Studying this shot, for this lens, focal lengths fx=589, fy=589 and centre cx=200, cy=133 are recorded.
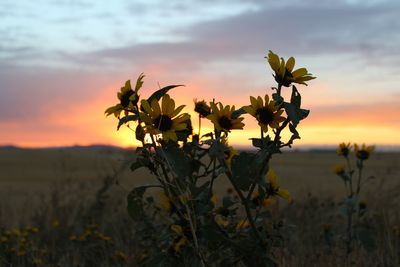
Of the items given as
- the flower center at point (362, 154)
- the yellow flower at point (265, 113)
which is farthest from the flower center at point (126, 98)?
the flower center at point (362, 154)

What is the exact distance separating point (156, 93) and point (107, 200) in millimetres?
5208

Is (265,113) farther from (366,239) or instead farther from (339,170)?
(339,170)

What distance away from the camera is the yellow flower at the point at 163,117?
2.73 meters

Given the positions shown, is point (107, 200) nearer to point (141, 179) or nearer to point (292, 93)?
point (292, 93)

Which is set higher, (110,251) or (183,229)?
(183,229)

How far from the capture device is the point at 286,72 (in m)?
2.70

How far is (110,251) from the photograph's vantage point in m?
5.30

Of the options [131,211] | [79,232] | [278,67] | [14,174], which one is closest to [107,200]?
[79,232]

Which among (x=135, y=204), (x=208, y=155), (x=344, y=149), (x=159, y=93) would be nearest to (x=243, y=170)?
(x=208, y=155)

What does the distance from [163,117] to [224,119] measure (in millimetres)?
290

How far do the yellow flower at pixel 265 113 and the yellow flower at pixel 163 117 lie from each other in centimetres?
32

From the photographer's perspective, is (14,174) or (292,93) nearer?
(292,93)

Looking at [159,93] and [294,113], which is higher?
[159,93]

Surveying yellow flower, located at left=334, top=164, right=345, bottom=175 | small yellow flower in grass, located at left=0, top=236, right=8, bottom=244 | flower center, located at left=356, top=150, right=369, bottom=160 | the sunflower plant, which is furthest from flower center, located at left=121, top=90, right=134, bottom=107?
yellow flower, located at left=334, top=164, right=345, bottom=175
